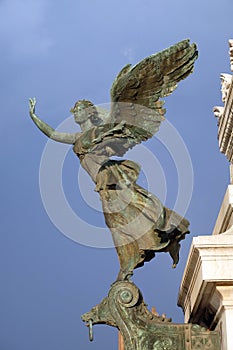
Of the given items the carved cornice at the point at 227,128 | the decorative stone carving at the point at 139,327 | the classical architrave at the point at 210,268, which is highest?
the carved cornice at the point at 227,128

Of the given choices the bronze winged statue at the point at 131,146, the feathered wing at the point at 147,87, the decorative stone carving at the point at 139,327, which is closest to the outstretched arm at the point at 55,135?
the bronze winged statue at the point at 131,146

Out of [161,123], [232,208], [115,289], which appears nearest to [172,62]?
[161,123]

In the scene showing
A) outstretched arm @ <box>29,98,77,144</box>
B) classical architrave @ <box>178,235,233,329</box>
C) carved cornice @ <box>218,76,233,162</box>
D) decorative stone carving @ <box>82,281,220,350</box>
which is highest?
carved cornice @ <box>218,76,233,162</box>

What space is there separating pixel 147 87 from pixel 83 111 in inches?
31.4

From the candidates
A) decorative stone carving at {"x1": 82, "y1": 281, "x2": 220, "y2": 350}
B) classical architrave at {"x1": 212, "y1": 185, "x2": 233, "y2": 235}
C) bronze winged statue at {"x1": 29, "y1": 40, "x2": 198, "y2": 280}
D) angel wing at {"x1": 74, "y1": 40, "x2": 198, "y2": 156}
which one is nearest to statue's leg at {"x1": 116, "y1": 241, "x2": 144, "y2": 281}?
bronze winged statue at {"x1": 29, "y1": 40, "x2": 198, "y2": 280}

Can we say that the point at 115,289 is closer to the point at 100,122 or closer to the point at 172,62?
the point at 100,122

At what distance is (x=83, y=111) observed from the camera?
34.6 feet

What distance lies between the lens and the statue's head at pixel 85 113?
10.5 m

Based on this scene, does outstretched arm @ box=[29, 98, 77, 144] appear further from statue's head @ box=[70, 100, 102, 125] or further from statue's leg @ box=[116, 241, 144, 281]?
statue's leg @ box=[116, 241, 144, 281]

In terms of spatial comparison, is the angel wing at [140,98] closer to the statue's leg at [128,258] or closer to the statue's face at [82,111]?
the statue's face at [82,111]

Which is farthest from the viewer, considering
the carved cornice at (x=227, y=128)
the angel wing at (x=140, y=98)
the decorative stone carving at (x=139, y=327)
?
the carved cornice at (x=227, y=128)

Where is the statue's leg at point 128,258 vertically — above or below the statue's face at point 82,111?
below

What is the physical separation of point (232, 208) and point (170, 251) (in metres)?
1.12

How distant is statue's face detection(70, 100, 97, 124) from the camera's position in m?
10.5
